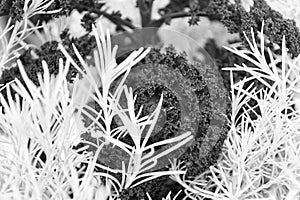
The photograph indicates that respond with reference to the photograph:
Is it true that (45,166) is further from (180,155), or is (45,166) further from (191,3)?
(191,3)

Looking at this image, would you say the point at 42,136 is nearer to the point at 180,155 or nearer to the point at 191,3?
the point at 180,155

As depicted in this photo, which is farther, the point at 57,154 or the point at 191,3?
the point at 191,3

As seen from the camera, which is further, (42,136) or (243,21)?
(243,21)

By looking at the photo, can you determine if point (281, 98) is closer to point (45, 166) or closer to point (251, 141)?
point (251, 141)

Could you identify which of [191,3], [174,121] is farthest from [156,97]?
[191,3]

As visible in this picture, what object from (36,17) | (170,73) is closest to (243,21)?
(170,73)

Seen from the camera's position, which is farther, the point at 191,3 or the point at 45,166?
the point at 191,3
